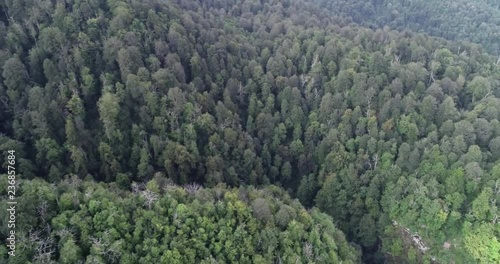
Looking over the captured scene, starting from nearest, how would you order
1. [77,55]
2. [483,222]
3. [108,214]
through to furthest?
[108,214] < [483,222] < [77,55]

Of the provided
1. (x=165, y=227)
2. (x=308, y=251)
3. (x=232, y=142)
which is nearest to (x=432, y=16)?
(x=232, y=142)

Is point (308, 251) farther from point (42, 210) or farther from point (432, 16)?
point (432, 16)

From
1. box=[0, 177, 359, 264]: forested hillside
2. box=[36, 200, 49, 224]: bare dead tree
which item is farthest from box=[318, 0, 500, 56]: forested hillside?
box=[36, 200, 49, 224]: bare dead tree

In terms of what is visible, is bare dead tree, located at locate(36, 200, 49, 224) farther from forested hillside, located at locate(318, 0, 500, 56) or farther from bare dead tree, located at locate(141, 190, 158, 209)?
forested hillside, located at locate(318, 0, 500, 56)

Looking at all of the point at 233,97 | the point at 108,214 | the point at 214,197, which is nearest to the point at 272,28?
the point at 233,97

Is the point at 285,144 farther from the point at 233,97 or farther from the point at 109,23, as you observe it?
the point at 109,23

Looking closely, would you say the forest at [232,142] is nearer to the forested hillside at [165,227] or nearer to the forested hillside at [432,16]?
the forested hillside at [165,227]
